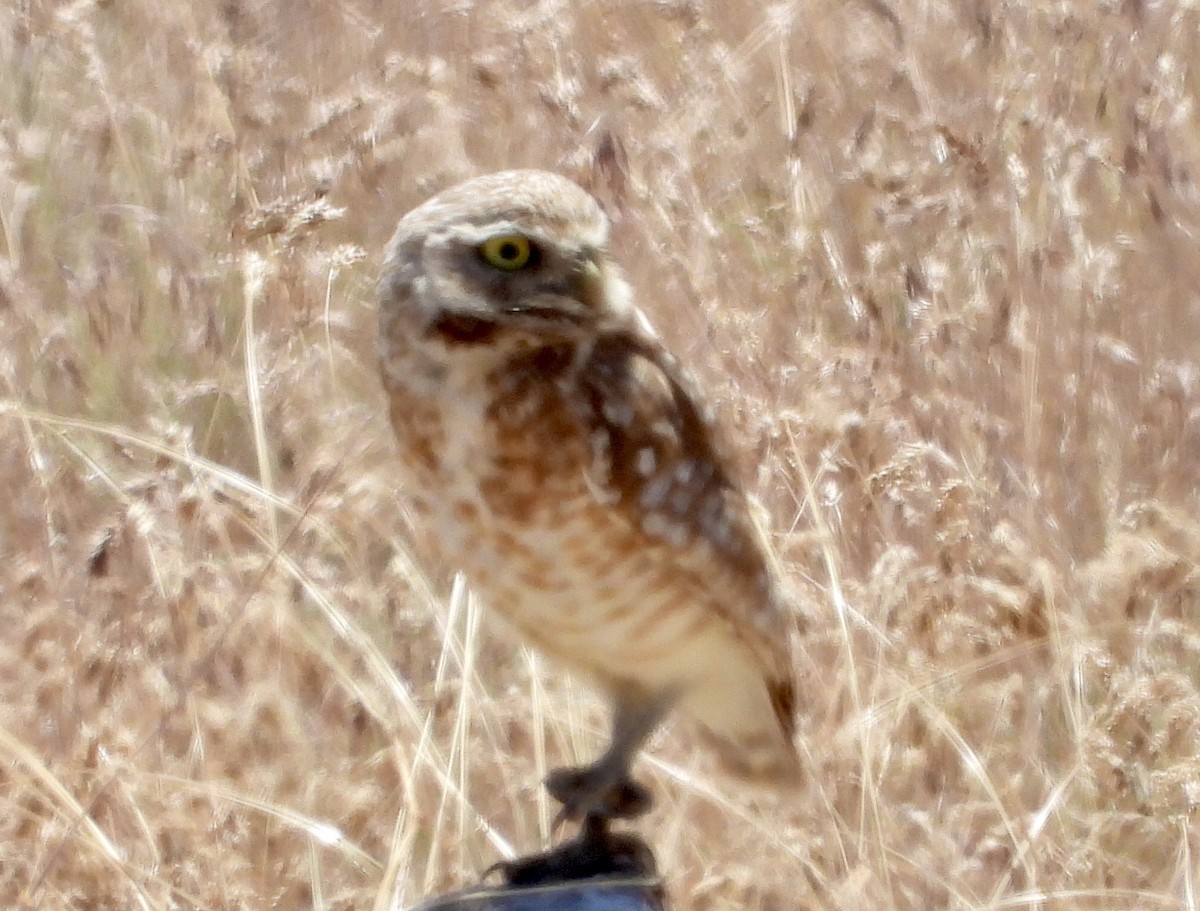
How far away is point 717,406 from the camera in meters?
3.02

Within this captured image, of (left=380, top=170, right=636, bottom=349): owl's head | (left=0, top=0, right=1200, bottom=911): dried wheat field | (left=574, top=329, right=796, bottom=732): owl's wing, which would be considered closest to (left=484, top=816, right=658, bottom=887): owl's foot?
(left=0, top=0, right=1200, bottom=911): dried wheat field

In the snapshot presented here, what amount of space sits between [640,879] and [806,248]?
1.61 meters

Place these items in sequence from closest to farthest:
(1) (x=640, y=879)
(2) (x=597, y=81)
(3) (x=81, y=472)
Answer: (1) (x=640, y=879) < (3) (x=81, y=472) < (2) (x=597, y=81)

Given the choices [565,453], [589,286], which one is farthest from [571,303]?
[565,453]

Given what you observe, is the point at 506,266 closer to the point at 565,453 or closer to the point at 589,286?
the point at 589,286

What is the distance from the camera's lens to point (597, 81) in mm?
3598

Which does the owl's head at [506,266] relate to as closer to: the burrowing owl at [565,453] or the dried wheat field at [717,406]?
the burrowing owl at [565,453]

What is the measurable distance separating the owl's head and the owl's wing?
0.36 ft

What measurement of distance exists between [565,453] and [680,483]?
0.22 metres

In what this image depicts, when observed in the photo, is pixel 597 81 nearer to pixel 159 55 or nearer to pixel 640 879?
pixel 159 55

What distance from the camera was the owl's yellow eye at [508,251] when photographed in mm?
2180

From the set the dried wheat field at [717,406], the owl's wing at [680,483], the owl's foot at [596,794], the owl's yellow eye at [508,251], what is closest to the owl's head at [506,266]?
the owl's yellow eye at [508,251]

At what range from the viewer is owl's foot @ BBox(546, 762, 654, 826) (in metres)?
2.49

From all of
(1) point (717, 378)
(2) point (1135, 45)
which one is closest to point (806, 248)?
(1) point (717, 378)
